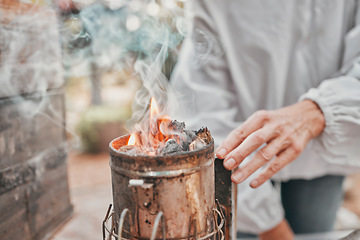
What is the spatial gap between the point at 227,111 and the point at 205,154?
1.44 m

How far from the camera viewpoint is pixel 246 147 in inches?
53.5

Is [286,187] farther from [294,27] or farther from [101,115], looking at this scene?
[101,115]

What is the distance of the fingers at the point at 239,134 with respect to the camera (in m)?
1.40

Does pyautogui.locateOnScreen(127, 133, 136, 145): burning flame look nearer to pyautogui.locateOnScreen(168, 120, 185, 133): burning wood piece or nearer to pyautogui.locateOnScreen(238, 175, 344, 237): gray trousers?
pyautogui.locateOnScreen(168, 120, 185, 133): burning wood piece

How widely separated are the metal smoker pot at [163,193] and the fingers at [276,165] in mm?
438

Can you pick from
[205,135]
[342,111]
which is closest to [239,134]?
[205,135]

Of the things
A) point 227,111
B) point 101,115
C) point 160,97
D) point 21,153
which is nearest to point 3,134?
point 21,153

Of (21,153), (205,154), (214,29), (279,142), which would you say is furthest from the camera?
(214,29)

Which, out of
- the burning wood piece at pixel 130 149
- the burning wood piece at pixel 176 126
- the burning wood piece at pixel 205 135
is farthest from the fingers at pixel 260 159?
the burning wood piece at pixel 130 149

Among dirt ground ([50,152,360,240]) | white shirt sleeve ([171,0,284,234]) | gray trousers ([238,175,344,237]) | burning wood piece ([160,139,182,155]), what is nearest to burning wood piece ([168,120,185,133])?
burning wood piece ([160,139,182,155])

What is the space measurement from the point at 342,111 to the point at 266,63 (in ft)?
2.48

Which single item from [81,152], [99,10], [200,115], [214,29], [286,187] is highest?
[99,10]

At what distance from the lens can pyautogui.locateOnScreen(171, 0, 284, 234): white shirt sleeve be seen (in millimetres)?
2270

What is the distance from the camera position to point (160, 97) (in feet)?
6.87
